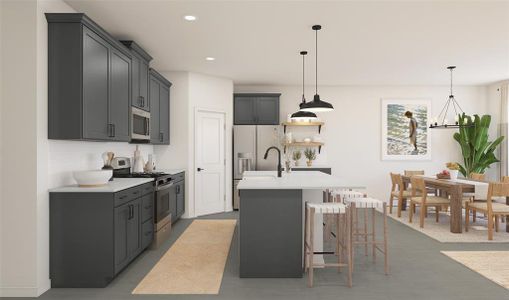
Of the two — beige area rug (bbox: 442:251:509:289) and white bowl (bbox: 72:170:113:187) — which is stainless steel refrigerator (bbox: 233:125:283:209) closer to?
beige area rug (bbox: 442:251:509:289)

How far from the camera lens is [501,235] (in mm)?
5281

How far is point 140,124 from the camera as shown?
16.6 feet

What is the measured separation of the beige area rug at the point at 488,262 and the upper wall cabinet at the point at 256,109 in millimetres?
4412

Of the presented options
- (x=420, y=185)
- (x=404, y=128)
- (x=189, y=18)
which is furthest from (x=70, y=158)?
(x=404, y=128)

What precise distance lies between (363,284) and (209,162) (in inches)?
171

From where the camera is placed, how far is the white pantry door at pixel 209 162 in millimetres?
6871

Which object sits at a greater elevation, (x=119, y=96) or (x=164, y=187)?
(x=119, y=96)

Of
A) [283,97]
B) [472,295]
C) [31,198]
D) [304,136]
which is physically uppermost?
[283,97]

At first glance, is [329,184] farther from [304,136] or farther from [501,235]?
[304,136]

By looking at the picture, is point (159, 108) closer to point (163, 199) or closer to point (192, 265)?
point (163, 199)

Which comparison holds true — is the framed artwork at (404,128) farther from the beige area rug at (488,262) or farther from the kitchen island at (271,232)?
the kitchen island at (271,232)

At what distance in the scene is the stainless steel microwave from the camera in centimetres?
473

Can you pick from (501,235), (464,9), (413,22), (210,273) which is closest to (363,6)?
(413,22)

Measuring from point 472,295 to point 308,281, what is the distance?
1456 mm
